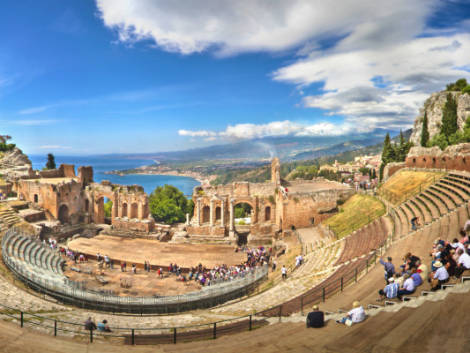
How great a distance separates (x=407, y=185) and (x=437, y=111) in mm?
41754

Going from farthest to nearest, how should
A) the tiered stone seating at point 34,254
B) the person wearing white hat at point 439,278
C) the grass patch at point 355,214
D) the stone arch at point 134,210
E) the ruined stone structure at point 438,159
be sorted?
the stone arch at point 134,210 < the grass patch at point 355,214 < the ruined stone structure at point 438,159 < the tiered stone seating at point 34,254 < the person wearing white hat at point 439,278

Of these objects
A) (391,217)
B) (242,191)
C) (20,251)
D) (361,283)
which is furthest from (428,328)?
(242,191)

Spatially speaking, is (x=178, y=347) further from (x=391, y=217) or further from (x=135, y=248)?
(x=135, y=248)

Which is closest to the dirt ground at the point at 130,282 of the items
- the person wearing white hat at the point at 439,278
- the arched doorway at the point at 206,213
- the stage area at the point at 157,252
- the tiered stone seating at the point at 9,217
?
the stage area at the point at 157,252

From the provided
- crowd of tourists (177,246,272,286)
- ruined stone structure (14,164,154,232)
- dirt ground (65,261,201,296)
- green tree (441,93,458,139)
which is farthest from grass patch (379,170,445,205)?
ruined stone structure (14,164,154,232)

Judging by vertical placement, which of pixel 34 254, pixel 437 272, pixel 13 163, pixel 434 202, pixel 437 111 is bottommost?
pixel 34 254

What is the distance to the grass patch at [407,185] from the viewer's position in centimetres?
2277

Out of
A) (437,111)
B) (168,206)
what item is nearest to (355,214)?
(168,206)

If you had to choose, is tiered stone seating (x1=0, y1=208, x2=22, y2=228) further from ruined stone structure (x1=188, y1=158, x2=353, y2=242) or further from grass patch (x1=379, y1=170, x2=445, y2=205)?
grass patch (x1=379, y1=170, x2=445, y2=205)

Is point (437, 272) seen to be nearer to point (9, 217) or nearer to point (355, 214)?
point (355, 214)

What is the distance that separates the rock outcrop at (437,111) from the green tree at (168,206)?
48909 millimetres

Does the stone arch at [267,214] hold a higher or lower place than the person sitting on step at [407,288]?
lower

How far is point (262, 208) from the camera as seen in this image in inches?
1318

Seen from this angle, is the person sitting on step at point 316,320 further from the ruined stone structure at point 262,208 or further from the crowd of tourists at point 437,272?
the ruined stone structure at point 262,208
